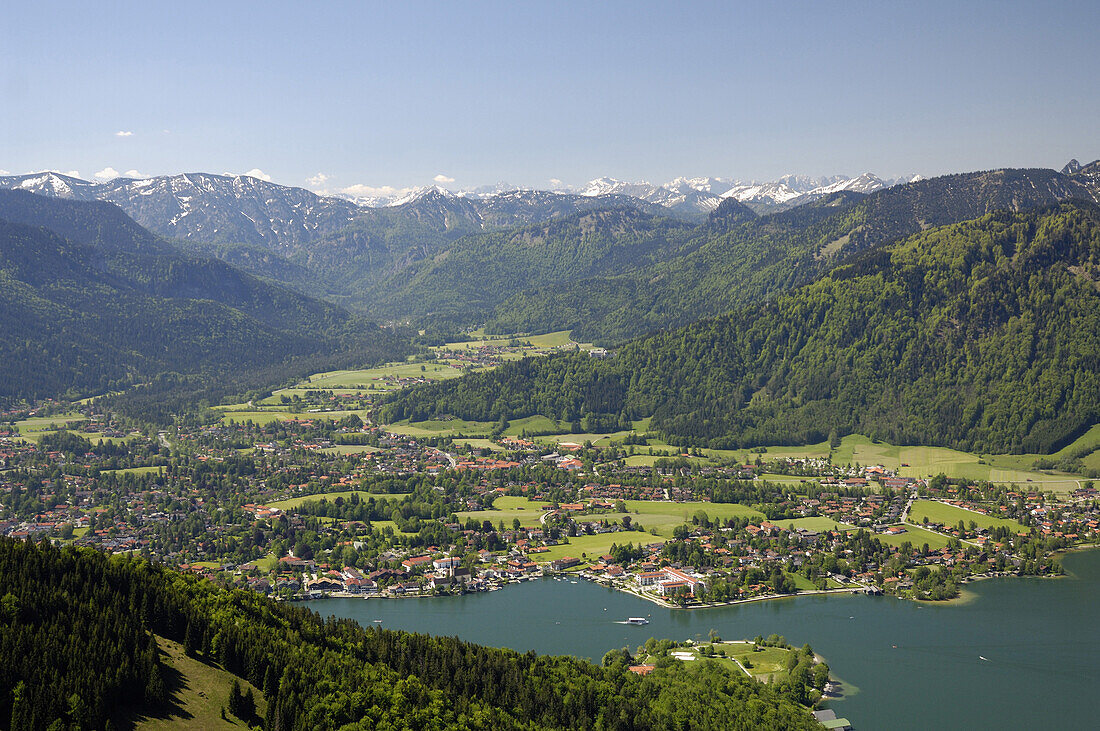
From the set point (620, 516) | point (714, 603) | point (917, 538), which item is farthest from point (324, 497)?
point (917, 538)

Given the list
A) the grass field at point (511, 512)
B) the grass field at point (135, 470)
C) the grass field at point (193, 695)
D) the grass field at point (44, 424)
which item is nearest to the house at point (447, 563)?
the grass field at point (511, 512)

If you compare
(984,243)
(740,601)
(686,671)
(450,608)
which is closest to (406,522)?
(450,608)

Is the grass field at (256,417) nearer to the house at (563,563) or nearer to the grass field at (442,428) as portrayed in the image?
the grass field at (442,428)

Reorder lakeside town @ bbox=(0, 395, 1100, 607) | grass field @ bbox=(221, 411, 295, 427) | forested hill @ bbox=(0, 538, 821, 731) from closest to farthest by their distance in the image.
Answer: forested hill @ bbox=(0, 538, 821, 731) → lakeside town @ bbox=(0, 395, 1100, 607) → grass field @ bbox=(221, 411, 295, 427)

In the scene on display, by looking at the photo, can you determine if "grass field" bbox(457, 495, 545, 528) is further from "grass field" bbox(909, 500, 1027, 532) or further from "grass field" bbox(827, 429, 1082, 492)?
"grass field" bbox(827, 429, 1082, 492)

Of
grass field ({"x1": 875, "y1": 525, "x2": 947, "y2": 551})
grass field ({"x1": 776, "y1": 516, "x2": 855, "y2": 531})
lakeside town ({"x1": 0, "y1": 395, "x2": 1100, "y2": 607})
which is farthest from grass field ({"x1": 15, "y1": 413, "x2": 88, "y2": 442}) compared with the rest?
grass field ({"x1": 875, "y1": 525, "x2": 947, "y2": 551})

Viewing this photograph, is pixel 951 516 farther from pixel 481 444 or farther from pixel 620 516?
pixel 481 444

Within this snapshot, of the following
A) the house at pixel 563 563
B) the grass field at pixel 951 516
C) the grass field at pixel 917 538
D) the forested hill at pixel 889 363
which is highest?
the forested hill at pixel 889 363
